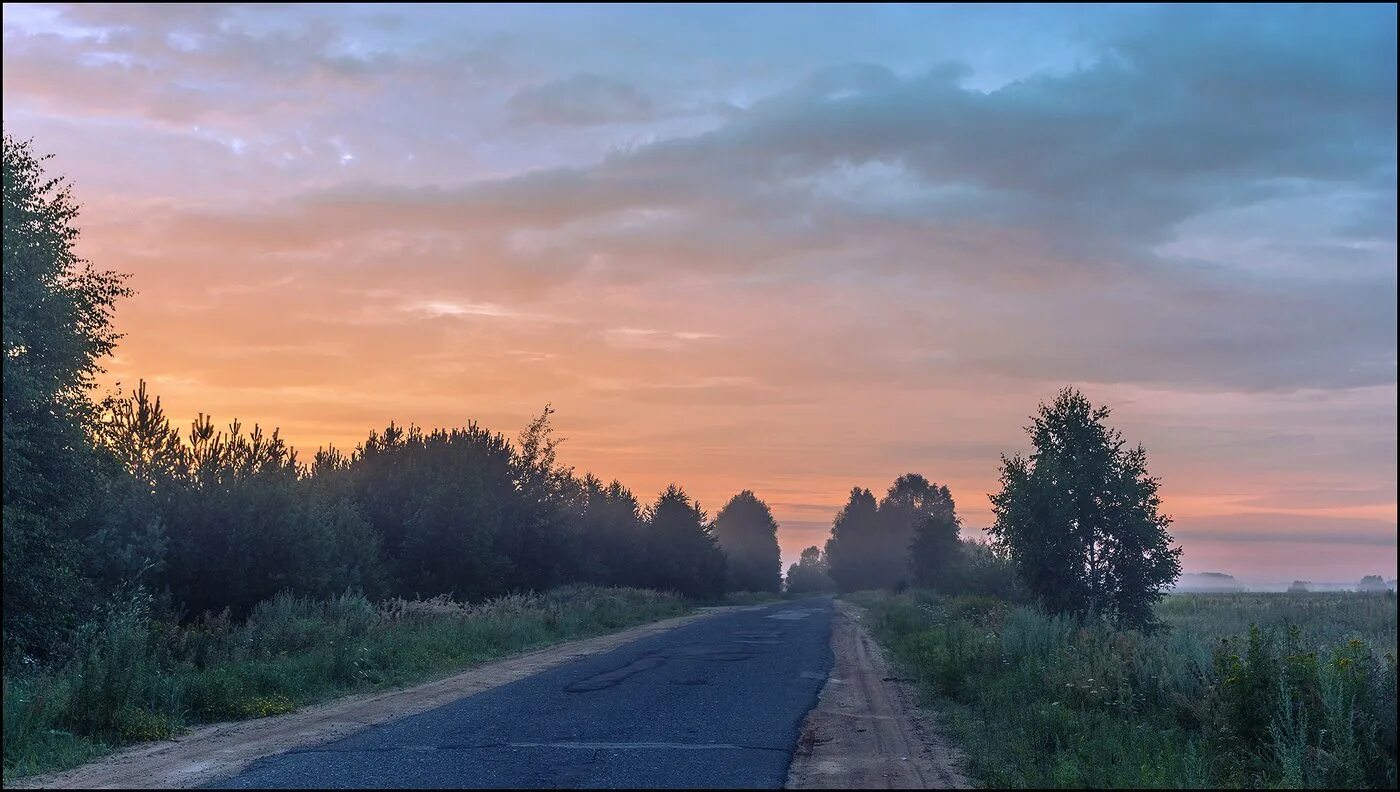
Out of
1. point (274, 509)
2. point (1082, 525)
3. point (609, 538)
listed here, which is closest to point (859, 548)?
point (609, 538)

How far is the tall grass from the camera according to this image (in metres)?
12.1

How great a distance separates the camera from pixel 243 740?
A: 12.3 metres

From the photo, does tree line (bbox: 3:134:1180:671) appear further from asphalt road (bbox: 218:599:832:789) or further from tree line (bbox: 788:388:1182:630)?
asphalt road (bbox: 218:599:832:789)

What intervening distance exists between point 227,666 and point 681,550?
63.5m

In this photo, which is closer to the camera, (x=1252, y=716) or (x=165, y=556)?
(x=1252, y=716)

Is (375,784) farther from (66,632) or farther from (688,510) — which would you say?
(688,510)

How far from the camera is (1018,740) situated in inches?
472

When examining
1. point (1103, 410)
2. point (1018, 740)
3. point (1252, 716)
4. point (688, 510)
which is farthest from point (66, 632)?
point (688, 510)

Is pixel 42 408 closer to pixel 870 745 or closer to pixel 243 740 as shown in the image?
pixel 243 740

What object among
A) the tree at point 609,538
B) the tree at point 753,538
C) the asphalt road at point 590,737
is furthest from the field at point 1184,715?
the tree at point 753,538

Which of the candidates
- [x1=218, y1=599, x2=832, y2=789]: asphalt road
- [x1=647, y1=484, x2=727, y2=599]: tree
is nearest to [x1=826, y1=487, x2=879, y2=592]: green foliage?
[x1=647, y1=484, x2=727, y2=599]: tree

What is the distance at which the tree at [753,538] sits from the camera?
458ft

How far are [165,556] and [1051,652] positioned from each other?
67.3 feet

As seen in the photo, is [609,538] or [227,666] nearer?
[227,666]
